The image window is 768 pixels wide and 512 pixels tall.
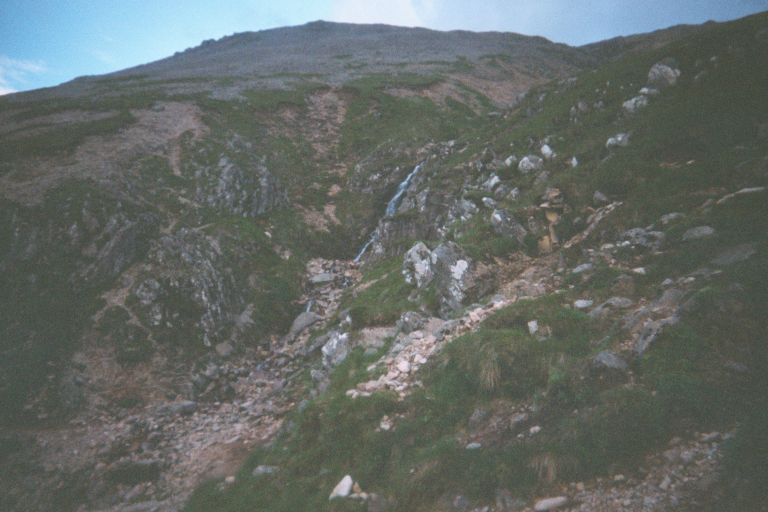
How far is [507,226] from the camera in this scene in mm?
→ 16906

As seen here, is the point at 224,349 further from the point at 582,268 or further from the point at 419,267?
the point at 582,268

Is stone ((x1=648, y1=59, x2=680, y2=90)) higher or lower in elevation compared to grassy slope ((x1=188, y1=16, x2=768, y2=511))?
higher

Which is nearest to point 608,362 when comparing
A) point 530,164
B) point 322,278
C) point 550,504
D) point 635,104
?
point 550,504

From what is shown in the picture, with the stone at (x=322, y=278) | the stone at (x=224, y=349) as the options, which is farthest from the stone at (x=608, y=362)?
the stone at (x=322, y=278)

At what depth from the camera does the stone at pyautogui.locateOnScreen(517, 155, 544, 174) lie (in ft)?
72.6

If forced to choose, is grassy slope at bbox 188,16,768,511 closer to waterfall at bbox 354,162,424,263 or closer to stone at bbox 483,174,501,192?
stone at bbox 483,174,501,192

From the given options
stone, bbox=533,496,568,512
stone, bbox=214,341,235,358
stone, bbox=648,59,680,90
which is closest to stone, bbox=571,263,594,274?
stone, bbox=533,496,568,512

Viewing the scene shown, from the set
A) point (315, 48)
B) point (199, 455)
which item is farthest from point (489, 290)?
point (315, 48)

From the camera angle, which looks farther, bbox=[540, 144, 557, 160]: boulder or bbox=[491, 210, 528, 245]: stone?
bbox=[540, 144, 557, 160]: boulder

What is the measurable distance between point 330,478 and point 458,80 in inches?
2801

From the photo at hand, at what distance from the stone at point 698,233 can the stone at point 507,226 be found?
5.97 m

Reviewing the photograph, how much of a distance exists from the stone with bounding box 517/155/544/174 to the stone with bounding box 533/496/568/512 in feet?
61.7

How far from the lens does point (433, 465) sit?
27.0 feet

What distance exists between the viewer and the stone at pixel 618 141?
17.8 m
